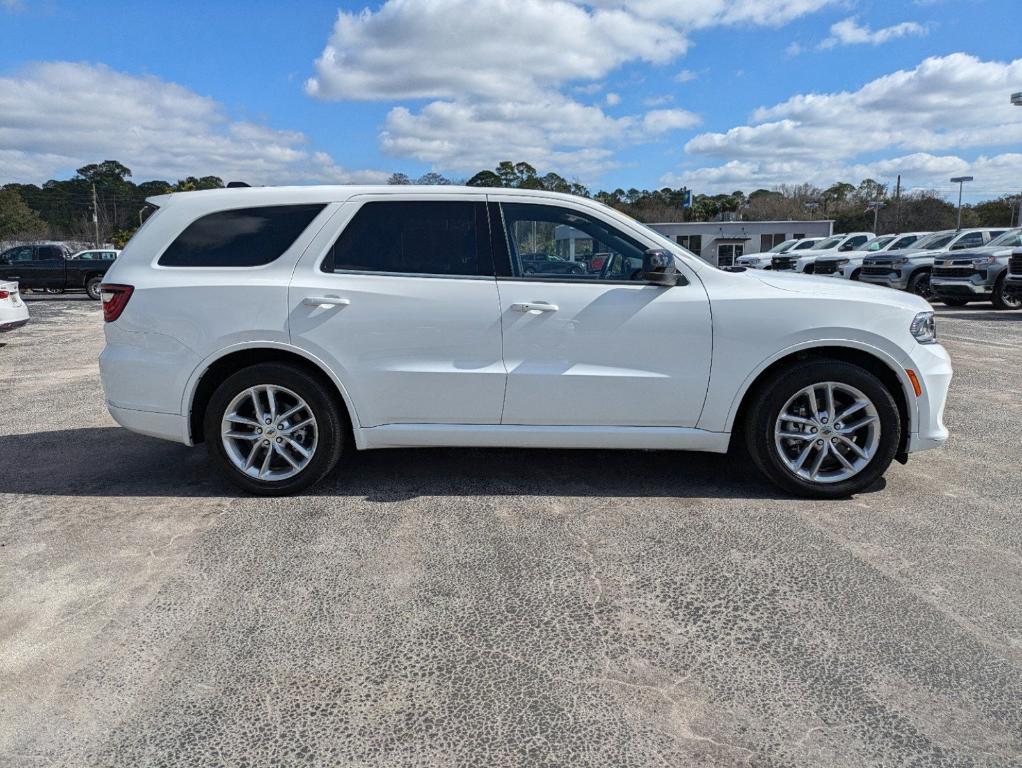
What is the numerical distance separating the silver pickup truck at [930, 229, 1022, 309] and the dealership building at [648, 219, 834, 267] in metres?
40.5

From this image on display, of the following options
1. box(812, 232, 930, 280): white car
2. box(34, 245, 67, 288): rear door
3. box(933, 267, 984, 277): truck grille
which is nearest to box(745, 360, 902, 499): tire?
box(933, 267, 984, 277): truck grille

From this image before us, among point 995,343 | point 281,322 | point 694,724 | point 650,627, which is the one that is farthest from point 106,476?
point 995,343

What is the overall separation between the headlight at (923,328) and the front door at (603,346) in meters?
1.23

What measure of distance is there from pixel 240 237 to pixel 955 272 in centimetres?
1729

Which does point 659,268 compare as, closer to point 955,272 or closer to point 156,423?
point 156,423

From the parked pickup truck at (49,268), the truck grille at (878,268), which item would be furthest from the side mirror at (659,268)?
the parked pickup truck at (49,268)

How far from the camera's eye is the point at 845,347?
4.17 meters

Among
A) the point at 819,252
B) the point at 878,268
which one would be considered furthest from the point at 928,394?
the point at 819,252

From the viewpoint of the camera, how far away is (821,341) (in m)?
4.11

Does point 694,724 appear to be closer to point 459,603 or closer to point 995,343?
point 459,603

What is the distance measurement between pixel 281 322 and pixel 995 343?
37.1 feet

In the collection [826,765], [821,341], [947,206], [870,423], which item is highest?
[947,206]

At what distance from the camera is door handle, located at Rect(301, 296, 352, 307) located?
411 cm

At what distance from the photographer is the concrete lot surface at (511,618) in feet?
7.41
